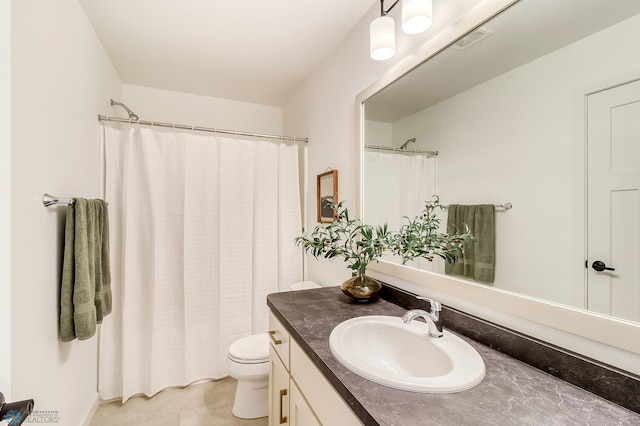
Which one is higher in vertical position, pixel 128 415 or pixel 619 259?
pixel 619 259

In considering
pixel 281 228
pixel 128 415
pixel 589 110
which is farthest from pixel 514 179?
pixel 128 415

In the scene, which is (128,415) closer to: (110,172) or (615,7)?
(110,172)

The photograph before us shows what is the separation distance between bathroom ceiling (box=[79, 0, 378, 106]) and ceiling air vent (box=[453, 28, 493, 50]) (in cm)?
72

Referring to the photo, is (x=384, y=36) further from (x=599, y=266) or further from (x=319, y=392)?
(x=319, y=392)

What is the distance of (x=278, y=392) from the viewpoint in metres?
1.26

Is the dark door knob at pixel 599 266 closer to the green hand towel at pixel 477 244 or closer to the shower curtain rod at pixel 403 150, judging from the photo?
the green hand towel at pixel 477 244

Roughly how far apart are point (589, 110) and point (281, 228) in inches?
76.6

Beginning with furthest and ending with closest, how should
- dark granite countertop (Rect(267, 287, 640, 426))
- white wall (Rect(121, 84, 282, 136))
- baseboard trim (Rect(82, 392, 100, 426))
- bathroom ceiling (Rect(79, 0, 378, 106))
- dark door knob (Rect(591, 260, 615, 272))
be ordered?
white wall (Rect(121, 84, 282, 136)), baseboard trim (Rect(82, 392, 100, 426)), bathroom ceiling (Rect(79, 0, 378, 106)), dark door knob (Rect(591, 260, 615, 272)), dark granite countertop (Rect(267, 287, 640, 426))

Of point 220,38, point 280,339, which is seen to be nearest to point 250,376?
point 280,339

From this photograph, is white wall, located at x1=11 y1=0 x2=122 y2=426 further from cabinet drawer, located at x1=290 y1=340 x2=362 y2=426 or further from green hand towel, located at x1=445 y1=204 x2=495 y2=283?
green hand towel, located at x1=445 y1=204 x2=495 y2=283

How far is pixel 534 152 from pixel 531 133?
59 mm

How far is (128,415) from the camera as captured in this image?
1.80m

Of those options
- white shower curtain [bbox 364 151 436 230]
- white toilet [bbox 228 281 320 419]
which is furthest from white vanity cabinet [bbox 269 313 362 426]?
white shower curtain [bbox 364 151 436 230]

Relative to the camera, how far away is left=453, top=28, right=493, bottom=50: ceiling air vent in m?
0.97
